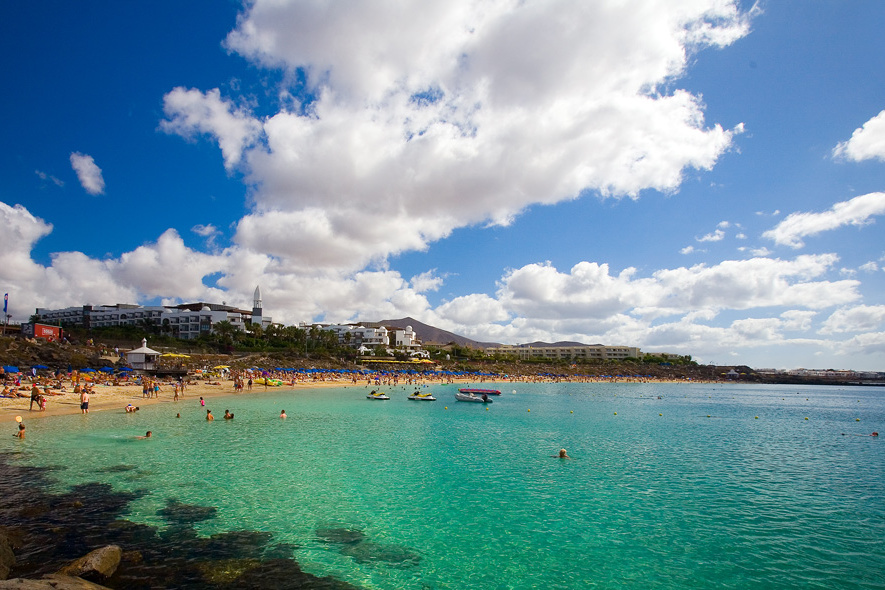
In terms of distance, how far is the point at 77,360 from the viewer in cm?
5500

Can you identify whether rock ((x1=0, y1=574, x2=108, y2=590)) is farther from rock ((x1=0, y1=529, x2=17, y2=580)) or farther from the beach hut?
the beach hut

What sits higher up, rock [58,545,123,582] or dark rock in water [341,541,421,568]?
rock [58,545,123,582]

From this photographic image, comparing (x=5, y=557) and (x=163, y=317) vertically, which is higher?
(x=163, y=317)

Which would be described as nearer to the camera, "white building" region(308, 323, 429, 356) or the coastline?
the coastline

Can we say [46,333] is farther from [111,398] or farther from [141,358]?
[111,398]

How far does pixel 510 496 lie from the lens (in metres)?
16.0

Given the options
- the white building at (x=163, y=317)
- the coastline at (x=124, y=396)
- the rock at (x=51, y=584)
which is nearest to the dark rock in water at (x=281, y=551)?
the rock at (x=51, y=584)

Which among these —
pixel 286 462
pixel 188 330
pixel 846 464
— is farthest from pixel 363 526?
pixel 188 330

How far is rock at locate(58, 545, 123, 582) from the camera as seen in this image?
28.6ft

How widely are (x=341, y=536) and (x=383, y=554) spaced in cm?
155

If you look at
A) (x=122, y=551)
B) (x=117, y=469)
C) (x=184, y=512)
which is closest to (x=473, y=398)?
(x=117, y=469)

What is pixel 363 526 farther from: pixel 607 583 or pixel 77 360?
pixel 77 360

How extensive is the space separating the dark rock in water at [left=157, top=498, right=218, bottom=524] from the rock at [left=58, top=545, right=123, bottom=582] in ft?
10.0

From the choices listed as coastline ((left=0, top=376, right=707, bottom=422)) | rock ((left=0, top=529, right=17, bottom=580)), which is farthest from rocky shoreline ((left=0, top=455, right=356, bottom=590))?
coastline ((left=0, top=376, right=707, bottom=422))
